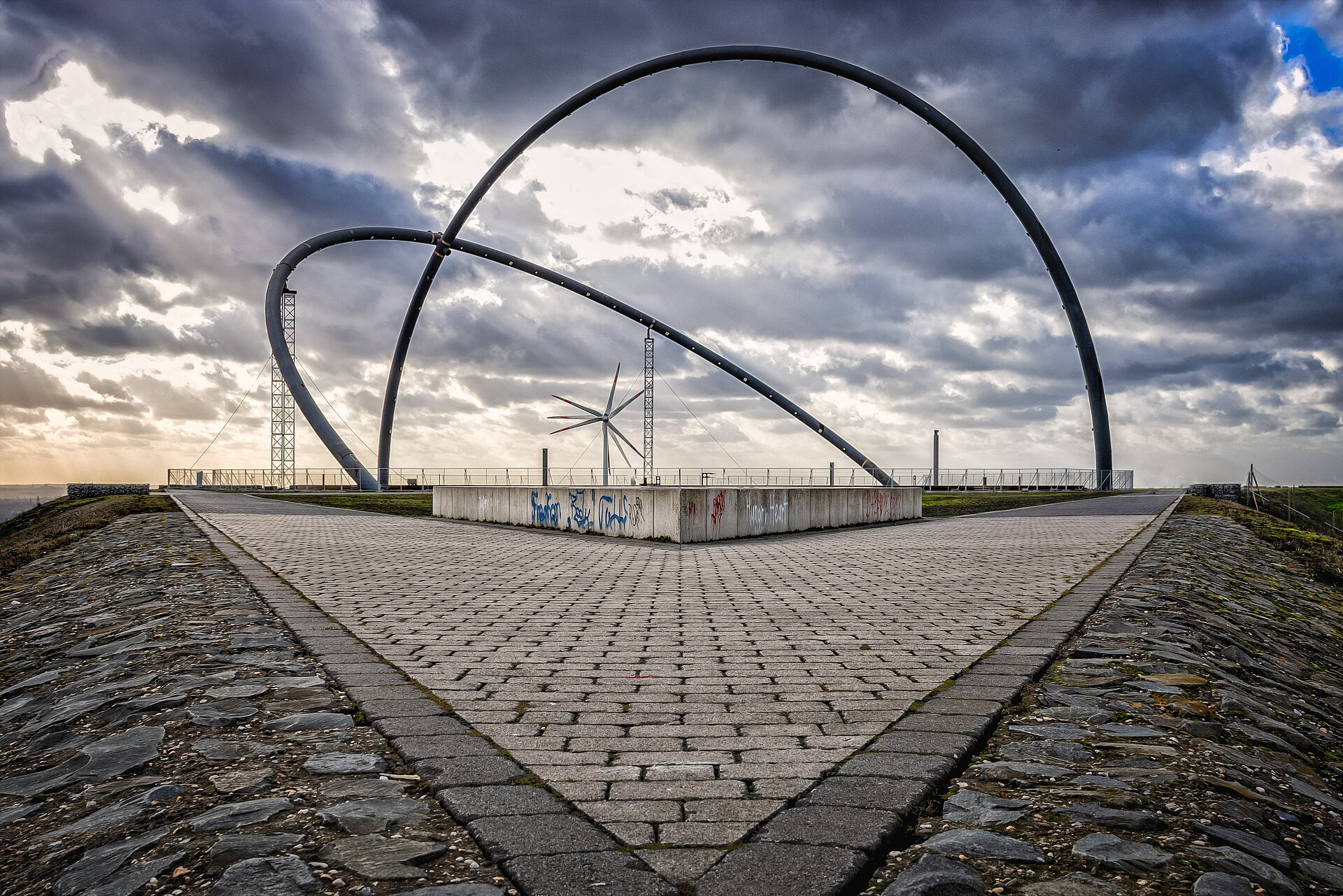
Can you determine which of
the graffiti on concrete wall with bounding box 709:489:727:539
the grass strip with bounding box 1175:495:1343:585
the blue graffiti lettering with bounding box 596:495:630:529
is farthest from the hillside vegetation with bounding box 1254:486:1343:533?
the blue graffiti lettering with bounding box 596:495:630:529

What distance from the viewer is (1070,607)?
7.25 m

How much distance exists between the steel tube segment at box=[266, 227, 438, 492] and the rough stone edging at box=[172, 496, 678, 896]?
157 ft

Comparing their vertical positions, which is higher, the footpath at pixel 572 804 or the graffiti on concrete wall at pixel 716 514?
the graffiti on concrete wall at pixel 716 514

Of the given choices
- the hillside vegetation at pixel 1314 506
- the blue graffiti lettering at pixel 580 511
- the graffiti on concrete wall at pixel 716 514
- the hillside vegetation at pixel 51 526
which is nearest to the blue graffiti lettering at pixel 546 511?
the blue graffiti lettering at pixel 580 511

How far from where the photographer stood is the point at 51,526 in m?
24.2

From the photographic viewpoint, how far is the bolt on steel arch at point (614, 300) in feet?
155

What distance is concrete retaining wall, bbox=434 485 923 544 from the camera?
15.5m

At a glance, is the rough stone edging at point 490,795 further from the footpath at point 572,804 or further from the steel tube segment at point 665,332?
the steel tube segment at point 665,332

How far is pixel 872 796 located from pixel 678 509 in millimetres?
12097

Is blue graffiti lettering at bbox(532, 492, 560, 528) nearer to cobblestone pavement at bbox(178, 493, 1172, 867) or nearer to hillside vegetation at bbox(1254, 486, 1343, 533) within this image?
cobblestone pavement at bbox(178, 493, 1172, 867)

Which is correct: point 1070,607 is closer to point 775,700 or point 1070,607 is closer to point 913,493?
point 775,700

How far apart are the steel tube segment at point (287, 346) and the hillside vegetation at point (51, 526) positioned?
17420 mm

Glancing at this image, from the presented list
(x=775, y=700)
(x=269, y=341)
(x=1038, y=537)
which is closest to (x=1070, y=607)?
(x=775, y=700)

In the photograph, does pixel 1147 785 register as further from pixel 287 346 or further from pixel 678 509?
pixel 287 346
